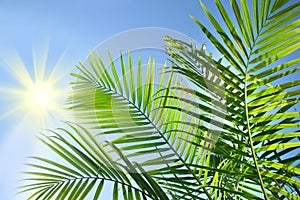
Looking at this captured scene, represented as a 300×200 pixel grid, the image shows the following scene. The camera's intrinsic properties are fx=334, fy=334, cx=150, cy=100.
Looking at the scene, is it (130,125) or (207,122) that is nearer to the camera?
(207,122)

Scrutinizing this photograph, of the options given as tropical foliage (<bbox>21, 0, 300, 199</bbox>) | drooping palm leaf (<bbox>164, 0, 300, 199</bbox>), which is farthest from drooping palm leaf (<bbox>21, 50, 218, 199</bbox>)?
drooping palm leaf (<bbox>164, 0, 300, 199</bbox>)

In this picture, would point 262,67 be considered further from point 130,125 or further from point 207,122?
point 130,125

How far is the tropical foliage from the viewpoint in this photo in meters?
0.91

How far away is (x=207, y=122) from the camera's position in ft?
3.22

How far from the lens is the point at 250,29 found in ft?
2.99

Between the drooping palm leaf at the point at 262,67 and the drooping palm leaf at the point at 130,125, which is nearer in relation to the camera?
the drooping palm leaf at the point at 262,67

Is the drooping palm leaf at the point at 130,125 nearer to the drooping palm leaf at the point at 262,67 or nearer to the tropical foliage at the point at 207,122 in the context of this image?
the tropical foliage at the point at 207,122

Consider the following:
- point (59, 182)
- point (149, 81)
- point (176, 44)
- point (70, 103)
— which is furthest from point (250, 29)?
point (70, 103)

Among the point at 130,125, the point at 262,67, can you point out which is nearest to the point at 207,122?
the point at 262,67

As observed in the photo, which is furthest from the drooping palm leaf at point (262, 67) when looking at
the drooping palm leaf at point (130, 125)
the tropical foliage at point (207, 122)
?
the drooping palm leaf at point (130, 125)

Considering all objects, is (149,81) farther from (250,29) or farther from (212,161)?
(250,29)

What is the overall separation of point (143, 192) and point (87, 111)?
19.7 inches

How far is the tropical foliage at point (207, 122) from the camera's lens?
909 mm

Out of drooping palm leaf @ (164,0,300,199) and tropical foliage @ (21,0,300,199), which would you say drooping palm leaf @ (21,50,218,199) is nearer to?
tropical foliage @ (21,0,300,199)
